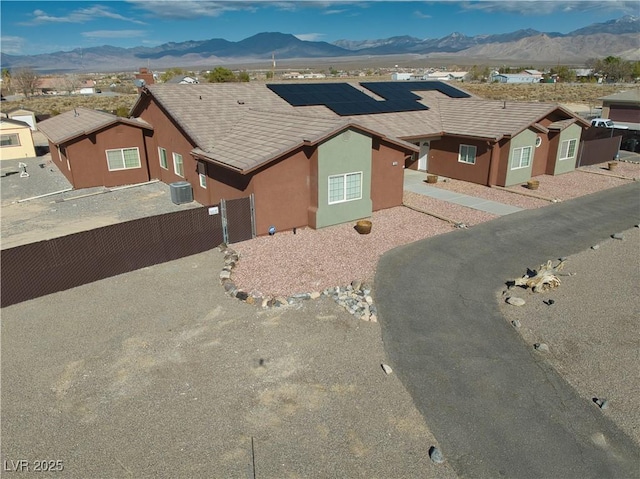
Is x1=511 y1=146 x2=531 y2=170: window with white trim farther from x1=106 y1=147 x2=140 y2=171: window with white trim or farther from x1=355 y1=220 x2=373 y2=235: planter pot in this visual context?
x1=106 y1=147 x2=140 y2=171: window with white trim

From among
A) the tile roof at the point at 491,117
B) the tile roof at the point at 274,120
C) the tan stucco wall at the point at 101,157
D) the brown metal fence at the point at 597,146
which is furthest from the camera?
the brown metal fence at the point at 597,146

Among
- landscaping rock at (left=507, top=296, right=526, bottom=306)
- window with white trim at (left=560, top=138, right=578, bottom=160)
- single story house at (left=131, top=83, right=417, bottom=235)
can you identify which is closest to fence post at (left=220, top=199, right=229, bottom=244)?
single story house at (left=131, top=83, right=417, bottom=235)

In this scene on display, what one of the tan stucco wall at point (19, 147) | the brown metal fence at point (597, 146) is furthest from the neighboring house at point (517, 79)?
the tan stucco wall at point (19, 147)

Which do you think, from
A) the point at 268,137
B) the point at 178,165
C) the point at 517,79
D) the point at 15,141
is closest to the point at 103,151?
the point at 178,165

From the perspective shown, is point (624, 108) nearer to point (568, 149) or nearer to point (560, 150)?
point (568, 149)

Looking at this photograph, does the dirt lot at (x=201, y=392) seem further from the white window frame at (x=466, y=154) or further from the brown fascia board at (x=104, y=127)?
the white window frame at (x=466, y=154)

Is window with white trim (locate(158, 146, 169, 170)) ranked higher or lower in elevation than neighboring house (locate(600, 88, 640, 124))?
lower
